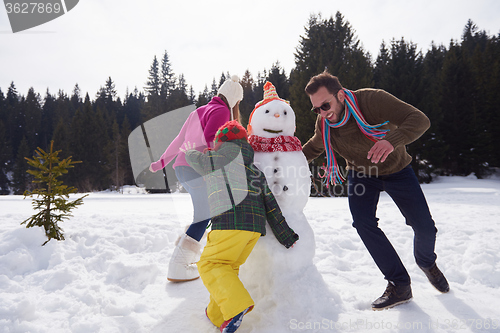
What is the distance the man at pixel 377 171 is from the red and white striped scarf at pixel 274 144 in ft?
1.06

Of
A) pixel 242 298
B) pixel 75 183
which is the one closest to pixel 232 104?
pixel 242 298

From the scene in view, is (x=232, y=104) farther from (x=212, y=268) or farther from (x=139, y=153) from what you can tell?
(x=212, y=268)

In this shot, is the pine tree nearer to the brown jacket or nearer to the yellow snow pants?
the yellow snow pants

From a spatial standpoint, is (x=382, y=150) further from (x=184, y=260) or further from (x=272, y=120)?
(x=184, y=260)

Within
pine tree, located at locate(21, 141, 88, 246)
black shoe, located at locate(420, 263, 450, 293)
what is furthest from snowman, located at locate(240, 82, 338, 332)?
pine tree, located at locate(21, 141, 88, 246)

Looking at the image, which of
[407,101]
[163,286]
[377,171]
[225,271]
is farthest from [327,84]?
[407,101]

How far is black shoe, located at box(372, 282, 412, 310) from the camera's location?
207 cm

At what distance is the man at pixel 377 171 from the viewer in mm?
2127

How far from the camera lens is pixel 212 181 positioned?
1.98 m

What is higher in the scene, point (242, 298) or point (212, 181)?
point (212, 181)

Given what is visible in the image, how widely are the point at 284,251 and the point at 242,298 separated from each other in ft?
1.77

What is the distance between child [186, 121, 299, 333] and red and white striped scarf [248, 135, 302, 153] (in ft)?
0.77

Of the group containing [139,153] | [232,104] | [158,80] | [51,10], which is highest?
[158,80]

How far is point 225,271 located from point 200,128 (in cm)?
137
